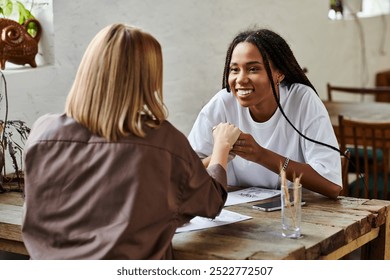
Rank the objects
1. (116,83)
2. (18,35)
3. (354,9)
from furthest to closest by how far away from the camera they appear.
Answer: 1. (354,9)
2. (18,35)
3. (116,83)

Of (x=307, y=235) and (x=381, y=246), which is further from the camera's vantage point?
(x=381, y=246)

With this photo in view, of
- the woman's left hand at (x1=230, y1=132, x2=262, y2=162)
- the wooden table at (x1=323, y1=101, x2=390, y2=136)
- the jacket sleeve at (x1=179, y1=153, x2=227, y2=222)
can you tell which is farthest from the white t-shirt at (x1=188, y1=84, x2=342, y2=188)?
the wooden table at (x1=323, y1=101, x2=390, y2=136)

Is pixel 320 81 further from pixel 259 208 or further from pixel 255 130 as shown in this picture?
pixel 259 208

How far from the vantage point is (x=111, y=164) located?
185 centimetres

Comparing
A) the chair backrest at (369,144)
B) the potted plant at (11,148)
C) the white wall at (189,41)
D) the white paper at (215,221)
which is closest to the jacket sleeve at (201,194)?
the white paper at (215,221)

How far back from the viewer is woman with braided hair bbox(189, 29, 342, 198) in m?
2.57

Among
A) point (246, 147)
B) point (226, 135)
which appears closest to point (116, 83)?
point (226, 135)

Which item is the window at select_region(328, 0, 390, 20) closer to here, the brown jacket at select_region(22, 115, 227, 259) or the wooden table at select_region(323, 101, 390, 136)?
the wooden table at select_region(323, 101, 390, 136)

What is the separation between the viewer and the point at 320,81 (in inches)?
214

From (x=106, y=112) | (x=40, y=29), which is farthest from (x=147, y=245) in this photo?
(x=40, y=29)

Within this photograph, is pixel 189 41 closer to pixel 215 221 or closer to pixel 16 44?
pixel 16 44

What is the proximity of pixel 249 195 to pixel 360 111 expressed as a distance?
221 centimetres

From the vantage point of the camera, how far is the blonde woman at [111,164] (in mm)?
1841

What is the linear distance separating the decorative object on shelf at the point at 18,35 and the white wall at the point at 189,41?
0.21 ft
